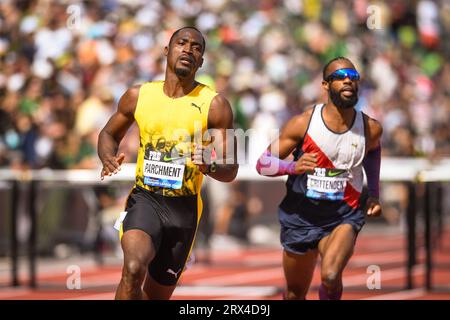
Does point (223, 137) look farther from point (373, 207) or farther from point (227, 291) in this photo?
point (227, 291)

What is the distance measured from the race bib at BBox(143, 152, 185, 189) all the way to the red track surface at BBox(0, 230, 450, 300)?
420 centimetres

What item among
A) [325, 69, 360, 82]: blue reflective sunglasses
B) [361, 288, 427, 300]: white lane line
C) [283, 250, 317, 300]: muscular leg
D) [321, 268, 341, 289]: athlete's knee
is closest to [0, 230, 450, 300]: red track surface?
[361, 288, 427, 300]: white lane line

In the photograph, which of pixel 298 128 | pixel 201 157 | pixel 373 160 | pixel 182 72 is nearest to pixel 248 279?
pixel 373 160

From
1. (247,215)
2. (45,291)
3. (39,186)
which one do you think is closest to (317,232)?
(45,291)

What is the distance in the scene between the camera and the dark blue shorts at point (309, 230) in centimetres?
951

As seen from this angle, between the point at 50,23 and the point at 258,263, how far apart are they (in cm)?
460

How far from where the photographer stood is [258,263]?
16.5 metres

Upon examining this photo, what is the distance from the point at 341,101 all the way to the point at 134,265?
2339 millimetres

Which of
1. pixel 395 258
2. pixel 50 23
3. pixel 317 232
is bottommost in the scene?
pixel 395 258

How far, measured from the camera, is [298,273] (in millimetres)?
9547

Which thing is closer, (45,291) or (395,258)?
(45,291)

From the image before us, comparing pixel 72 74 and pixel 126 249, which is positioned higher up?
pixel 72 74

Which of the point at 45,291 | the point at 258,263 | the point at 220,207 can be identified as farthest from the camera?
the point at 220,207
